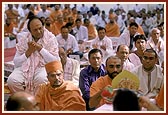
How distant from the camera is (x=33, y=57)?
4.96m

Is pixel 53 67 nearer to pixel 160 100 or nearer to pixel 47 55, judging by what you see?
pixel 47 55

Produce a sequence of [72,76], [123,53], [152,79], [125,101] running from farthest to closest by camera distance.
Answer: [72,76] → [123,53] → [152,79] → [125,101]

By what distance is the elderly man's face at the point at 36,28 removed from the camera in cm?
486

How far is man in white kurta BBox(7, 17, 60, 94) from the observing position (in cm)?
488

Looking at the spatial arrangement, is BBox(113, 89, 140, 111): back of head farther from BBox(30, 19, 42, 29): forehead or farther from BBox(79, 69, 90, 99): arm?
BBox(30, 19, 42, 29): forehead

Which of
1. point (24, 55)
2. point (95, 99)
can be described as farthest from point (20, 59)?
point (95, 99)

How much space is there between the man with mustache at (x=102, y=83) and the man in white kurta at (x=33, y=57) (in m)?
0.68

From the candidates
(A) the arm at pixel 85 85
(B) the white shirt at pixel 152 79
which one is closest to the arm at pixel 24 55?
(A) the arm at pixel 85 85

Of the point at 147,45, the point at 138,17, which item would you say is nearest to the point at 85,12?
the point at 138,17

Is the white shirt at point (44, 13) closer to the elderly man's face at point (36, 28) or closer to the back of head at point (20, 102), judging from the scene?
the elderly man's face at point (36, 28)

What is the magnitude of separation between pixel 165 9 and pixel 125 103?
1.32m

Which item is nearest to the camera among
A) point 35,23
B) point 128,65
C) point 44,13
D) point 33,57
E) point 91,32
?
point 35,23

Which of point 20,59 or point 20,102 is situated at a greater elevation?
point 20,59

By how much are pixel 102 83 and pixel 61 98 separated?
0.42 metres
